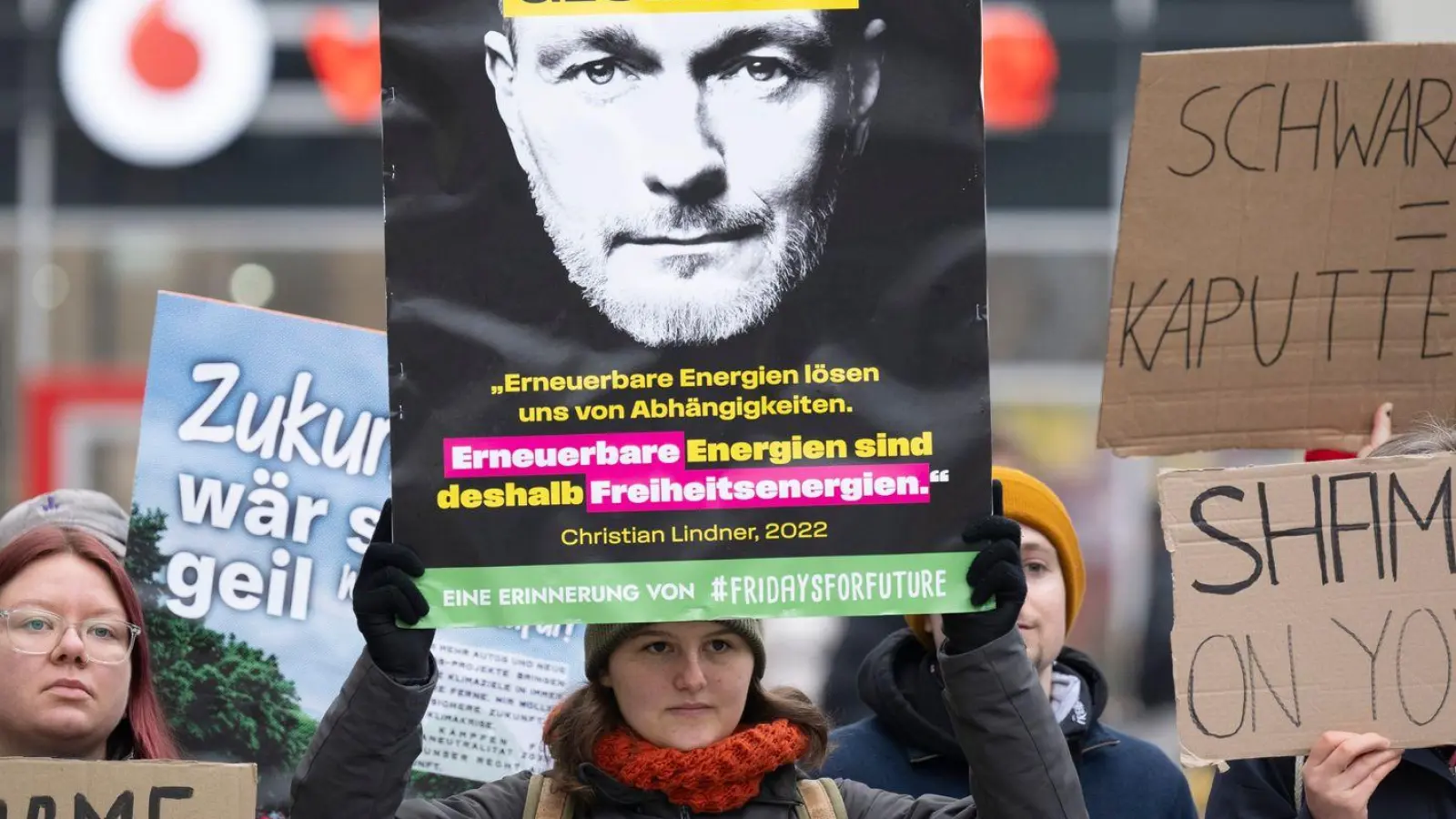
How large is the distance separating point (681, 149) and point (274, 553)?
4.55ft

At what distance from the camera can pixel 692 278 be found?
3064 mm

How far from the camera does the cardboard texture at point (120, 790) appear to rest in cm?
309

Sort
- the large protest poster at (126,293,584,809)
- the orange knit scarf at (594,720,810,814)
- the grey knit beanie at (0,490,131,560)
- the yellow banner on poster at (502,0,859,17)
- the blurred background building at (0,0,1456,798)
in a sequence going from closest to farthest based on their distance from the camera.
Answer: the yellow banner on poster at (502,0,859,17) → the orange knit scarf at (594,720,810,814) → the large protest poster at (126,293,584,809) → the grey knit beanie at (0,490,131,560) → the blurred background building at (0,0,1456,798)

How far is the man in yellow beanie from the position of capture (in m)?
3.94

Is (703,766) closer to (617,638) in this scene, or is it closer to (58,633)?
(617,638)

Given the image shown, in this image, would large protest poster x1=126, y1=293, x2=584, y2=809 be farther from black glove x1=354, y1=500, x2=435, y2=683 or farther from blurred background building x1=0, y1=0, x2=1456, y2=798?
blurred background building x1=0, y1=0, x2=1456, y2=798

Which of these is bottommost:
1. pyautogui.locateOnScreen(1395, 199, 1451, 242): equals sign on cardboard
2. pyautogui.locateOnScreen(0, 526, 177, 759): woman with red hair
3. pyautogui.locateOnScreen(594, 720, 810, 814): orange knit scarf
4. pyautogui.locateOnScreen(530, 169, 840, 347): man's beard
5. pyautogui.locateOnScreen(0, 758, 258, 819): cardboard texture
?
pyautogui.locateOnScreen(0, 758, 258, 819): cardboard texture

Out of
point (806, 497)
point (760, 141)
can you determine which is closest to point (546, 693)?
point (806, 497)

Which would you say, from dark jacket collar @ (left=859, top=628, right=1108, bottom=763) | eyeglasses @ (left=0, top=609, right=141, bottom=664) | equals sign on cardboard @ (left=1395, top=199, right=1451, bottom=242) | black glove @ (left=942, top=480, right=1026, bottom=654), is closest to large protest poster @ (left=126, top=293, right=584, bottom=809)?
eyeglasses @ (left=0, top=609, right=141, bottom=664)

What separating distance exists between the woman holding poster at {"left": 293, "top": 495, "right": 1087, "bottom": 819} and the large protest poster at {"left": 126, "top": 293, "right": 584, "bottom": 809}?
633 millimetres

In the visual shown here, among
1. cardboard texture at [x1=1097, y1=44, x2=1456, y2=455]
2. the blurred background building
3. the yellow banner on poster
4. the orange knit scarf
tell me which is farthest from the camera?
the blurred background building

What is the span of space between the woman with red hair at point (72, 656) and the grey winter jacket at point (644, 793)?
500 mm

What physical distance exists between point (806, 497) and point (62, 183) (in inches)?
435

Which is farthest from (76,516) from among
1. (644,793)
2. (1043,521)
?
(1043,521)
